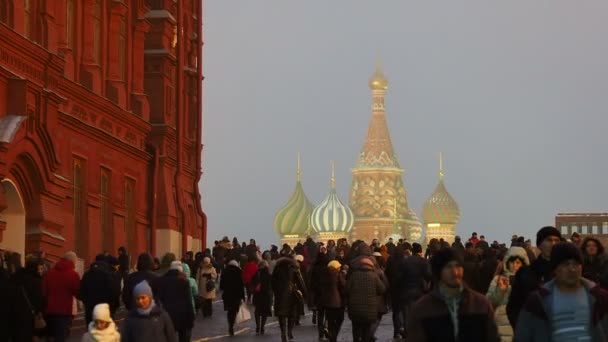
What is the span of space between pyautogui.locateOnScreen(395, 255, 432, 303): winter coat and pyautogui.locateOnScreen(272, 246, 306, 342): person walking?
2685mm

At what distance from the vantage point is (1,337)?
18.5m

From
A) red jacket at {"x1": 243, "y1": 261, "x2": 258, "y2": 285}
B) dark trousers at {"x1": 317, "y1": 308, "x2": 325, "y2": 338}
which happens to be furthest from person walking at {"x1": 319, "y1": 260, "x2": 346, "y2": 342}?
red jacket at {"x1": 243, "y1": 261, "x2": 258, "y2": 285}

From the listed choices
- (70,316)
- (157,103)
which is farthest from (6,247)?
(157,103)

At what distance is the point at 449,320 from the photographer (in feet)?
39.3

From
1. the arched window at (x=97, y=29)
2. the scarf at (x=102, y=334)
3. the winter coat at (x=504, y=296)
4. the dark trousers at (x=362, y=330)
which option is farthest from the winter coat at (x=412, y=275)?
the arched window at (x=97, y=29)

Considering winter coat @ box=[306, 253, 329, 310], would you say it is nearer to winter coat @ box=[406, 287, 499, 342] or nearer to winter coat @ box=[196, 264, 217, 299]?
winter coat @ box=[196, 264, 217, 299]

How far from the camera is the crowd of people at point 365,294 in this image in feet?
39.4

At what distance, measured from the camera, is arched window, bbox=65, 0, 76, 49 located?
46641 millimetres

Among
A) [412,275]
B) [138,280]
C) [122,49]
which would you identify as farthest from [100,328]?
[122,49]

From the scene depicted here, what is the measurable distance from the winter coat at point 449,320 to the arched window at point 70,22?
35229 mm

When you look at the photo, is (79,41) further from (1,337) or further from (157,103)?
(1,337)

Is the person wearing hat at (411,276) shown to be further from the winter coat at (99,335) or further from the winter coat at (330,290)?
the winter coat at (99,335)

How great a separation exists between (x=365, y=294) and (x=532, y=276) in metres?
10.3

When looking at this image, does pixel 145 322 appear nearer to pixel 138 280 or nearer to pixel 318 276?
pixel 138 280
